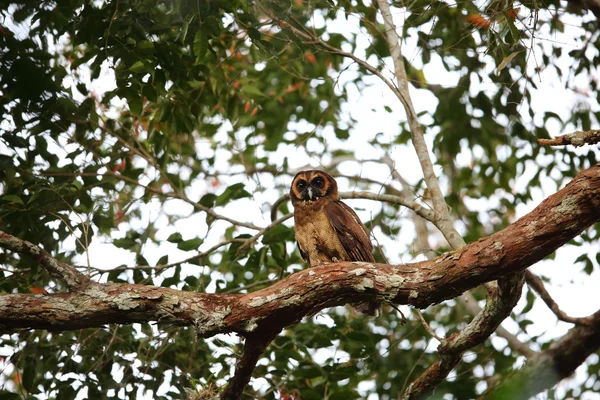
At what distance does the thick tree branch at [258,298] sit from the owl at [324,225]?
5.38 ft

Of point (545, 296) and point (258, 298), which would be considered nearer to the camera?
point (258, 298)

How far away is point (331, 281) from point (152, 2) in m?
2.54

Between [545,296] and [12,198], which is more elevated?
[12,198]

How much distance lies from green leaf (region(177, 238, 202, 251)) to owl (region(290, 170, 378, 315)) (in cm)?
99

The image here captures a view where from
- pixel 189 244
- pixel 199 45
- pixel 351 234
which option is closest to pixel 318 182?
pixel 351 234

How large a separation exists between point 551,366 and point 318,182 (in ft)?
12.9

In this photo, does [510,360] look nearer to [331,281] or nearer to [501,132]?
[501,132]

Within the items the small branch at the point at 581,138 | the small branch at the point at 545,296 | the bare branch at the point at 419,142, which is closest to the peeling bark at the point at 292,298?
the small branch at the point at 581,138

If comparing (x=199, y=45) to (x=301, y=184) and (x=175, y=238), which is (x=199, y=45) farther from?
(x=301, y=184)

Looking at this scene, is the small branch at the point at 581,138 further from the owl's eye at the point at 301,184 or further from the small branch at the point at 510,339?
the owl's eye at the point at 301,184

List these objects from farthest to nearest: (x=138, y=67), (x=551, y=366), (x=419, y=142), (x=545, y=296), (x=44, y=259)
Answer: (x=419, y=142) < (x=545, y=296) < (x=138, y=67) < (x=44, y=259) < (x=551, y=366)

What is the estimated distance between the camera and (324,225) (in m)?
5.45

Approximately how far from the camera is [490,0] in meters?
4.32

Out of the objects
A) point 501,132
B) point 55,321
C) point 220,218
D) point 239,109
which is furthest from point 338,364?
point 501,132
